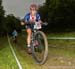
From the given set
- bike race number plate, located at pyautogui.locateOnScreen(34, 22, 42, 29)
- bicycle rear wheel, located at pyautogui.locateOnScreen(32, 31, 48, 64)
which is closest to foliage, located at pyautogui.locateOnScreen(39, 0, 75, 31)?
bike race number plate, located at pyautogui.locateOnScreen(34, 22, 42, 29)

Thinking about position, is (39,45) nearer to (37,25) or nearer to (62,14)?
(37,25)

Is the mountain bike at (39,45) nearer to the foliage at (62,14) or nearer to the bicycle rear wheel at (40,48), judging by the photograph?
the bicycle rear wheel at (40,48)

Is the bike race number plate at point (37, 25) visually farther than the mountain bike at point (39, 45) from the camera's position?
Yes

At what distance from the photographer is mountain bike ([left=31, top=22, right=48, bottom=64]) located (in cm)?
1112

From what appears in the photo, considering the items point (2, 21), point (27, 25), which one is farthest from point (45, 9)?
point (27, 25)

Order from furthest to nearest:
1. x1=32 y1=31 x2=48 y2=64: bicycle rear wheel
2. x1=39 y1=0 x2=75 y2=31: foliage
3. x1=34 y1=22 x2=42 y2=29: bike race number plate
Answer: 1. x1=39 y1=0 x2=75 y2=31: foliage
2. x1=34 y1=22 x2=42 y2=29: bike race number plate
3. x1=32 y1=31 x2=48 y2=64: bicycle rear wheel

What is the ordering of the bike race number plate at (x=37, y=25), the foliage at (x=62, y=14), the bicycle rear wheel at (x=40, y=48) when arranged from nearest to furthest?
the bicycle rear wheel at (x=40, y=48) < the bike race number plate at (x=37, y=25) < the foliage at (x=62, y=14)

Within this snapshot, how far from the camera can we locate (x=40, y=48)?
11.5 m

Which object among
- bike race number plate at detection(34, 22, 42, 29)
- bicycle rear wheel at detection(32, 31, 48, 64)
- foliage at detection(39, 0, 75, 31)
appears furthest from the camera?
foliage at detection(39, 0, 75, 31)

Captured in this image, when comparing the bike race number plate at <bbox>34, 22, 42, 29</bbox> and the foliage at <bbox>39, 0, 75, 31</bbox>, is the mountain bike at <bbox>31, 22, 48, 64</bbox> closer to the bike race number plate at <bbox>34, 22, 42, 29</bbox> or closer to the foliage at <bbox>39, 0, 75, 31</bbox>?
the bike race number plate at <bbox>34, 22, 42, 29</bbox>

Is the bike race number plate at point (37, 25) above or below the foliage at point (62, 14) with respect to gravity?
above

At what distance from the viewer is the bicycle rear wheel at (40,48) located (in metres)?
11.1

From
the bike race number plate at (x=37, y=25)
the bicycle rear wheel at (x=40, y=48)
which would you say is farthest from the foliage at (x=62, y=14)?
the bicycle rear wheel at (x=40, y=48)

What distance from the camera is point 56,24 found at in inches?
2367
